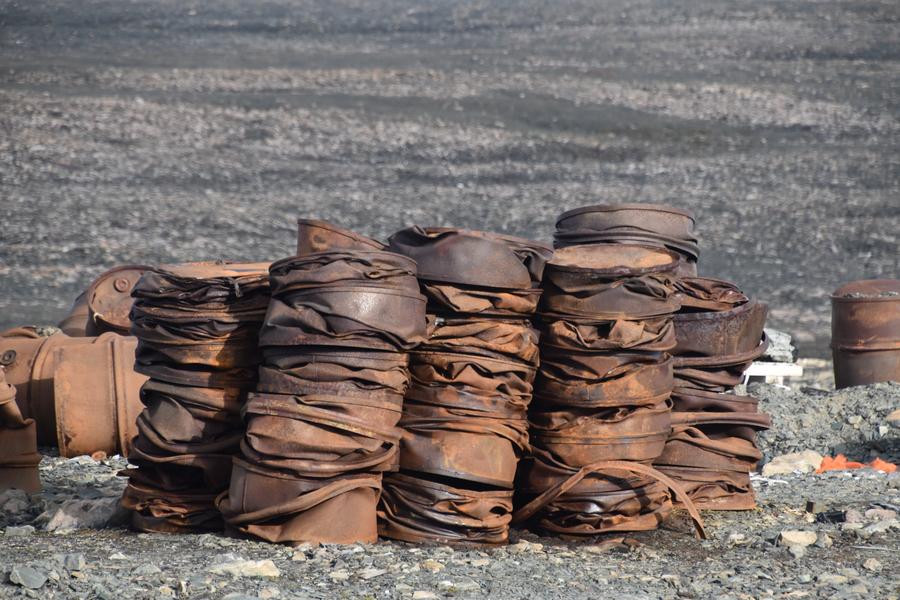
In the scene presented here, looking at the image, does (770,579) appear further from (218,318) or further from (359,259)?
(218,318)

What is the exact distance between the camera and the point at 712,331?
6.53m

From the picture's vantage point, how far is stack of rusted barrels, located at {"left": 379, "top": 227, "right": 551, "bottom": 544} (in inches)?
216

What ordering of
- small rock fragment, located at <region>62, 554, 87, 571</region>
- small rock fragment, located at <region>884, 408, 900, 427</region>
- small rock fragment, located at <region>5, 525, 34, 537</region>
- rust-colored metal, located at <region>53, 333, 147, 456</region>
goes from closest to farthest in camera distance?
1. small rock fragment, located at <region>62, 554, 87, 571</region>
2. small rock fragment, located at <region>5, 525, 34, 537</region>
3. rust-colored metal, located at <region>53, 333, 147, 456</region>
4. small rock fragment, located at <region>884, 408, 900, 427</region>

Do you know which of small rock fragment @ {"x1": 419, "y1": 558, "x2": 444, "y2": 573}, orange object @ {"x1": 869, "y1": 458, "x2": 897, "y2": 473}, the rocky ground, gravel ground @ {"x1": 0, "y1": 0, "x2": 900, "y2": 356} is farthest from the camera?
gravel ground @ {"x1": 0, "y1": 0, "x2": 900, "y2": 356}

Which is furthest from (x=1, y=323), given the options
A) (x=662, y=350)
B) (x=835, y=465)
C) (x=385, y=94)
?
(x=385, y=94)

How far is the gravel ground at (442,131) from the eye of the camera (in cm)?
2014

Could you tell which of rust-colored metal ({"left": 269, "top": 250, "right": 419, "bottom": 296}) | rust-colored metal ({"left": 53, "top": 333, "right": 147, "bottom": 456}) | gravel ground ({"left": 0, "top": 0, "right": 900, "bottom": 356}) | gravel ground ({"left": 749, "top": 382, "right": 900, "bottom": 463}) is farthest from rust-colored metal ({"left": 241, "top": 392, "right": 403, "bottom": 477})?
gravel ground ({"left": 0, "top": 0, "right": 900, "bottom": 356})

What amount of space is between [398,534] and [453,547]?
27 cm

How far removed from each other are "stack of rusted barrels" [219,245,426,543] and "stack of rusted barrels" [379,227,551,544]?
22 cm

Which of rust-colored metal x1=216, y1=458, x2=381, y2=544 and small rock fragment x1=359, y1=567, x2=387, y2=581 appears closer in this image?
small rock fragment x1=359, y1=567, x2=387, y2=581

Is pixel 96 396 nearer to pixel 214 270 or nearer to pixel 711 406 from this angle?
pixel 214 270

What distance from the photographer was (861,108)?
27.9 m

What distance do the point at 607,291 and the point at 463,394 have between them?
845 mm

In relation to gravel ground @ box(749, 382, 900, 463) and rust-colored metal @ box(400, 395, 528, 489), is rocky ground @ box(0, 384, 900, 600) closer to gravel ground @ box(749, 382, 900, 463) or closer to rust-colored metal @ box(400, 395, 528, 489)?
rust-colored metal @ box(400, 395, 528, 489)
